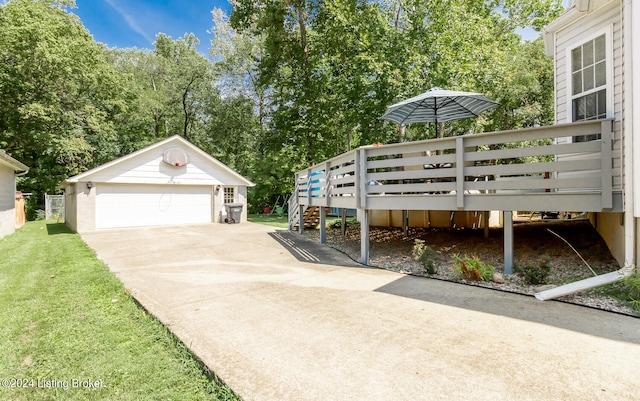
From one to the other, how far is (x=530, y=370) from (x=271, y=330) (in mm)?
2145

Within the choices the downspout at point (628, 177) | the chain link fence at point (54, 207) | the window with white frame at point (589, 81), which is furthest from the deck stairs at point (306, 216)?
the chain link fence at point (54, 207)

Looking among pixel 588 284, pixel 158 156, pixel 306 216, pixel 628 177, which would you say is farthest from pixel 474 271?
pixel 158 156

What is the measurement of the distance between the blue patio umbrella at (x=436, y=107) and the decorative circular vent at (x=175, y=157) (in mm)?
10012

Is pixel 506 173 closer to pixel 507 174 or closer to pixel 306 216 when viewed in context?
pixel 507 174

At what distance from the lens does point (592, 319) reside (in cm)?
339

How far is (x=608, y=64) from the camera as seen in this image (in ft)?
16.8

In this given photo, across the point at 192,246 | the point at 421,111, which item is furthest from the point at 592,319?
the point at 192,246

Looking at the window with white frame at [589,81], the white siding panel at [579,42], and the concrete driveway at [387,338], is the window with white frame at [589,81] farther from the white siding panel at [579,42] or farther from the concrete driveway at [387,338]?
the concrete driveway at [387,338]

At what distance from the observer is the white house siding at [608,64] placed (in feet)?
14.6

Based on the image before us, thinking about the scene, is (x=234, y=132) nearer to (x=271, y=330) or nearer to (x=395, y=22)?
(x=395, y=22)

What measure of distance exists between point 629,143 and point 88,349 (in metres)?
6.06

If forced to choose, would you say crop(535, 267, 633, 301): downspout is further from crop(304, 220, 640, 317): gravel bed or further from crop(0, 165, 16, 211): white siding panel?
crop(0, 165, 16, 211): white siding panel

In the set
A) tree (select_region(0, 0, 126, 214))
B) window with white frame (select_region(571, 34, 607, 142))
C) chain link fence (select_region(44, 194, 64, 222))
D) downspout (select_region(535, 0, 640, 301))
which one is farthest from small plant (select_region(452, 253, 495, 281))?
chain link fence (select_region(44, 194, 64, 222))

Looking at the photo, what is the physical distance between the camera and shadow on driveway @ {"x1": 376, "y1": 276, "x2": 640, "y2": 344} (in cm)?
316
